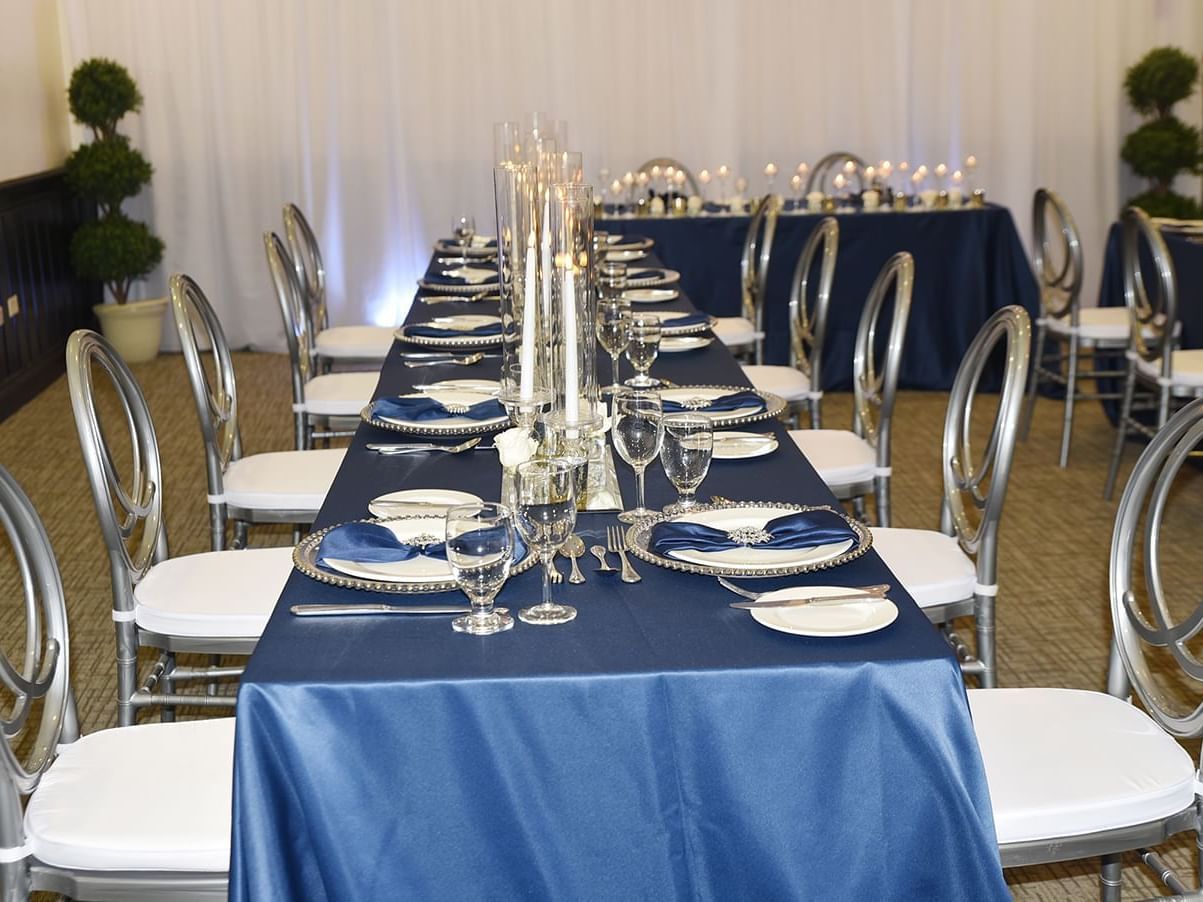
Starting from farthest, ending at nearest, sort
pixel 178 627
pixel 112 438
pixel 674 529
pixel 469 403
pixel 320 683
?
pixel 112 438, pixel 469 403, pixel 178 627, pixel 674 529, pixel 320 683

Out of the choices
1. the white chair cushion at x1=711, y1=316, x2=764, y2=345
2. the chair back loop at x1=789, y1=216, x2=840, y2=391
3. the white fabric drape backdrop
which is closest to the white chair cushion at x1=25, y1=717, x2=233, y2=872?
the chair back loop at x1=789, y1=216, x2=840, y2=391

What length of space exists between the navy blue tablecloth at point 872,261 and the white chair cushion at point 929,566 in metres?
3.53

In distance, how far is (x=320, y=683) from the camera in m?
1.47

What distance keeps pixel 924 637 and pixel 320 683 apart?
0.65 metres

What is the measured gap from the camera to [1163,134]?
7312 mm

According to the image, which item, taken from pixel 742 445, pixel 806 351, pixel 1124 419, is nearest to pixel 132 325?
pixel 806 351

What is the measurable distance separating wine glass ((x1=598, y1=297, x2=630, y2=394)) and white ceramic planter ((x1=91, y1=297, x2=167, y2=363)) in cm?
469

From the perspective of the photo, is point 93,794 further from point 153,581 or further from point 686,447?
point 686,447

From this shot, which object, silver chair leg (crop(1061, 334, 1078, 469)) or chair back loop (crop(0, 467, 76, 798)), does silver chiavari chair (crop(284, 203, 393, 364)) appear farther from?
chair back loop (crop(0, 467, 76, 798))

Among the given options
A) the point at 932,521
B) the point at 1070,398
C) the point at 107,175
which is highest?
the point at 107,175

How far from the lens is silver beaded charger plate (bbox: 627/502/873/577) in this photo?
68.2 inches

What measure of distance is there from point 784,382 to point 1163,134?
437 centimetres

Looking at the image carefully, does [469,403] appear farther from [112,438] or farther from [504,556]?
[112,438]

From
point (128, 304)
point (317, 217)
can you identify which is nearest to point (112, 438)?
point (128, 304)
